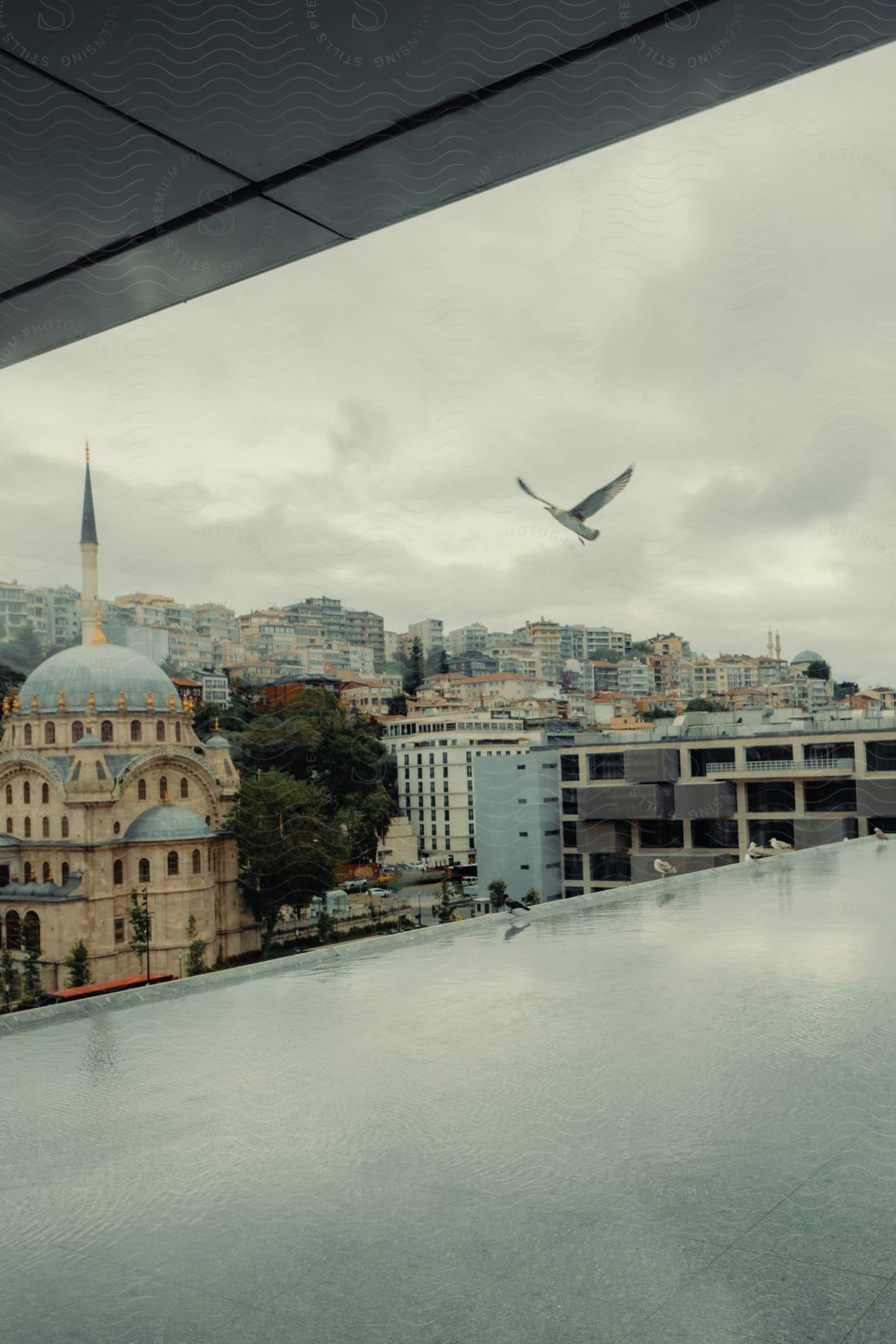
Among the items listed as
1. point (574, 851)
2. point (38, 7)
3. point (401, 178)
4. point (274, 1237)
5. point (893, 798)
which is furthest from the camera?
point (574, 851)

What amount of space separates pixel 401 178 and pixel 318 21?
7.0 inches

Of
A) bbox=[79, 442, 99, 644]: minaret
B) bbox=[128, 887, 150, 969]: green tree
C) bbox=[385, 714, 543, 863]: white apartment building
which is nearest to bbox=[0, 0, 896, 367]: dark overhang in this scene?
bbox=[79, 442, 99, 644]: minaret

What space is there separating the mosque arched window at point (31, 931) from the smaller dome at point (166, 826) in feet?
→ 3.51

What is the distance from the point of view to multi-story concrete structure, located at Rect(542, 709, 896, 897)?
9102 millimetres

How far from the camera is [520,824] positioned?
10.9 meters

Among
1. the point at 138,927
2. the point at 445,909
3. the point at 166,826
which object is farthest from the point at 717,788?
the point at 138,927

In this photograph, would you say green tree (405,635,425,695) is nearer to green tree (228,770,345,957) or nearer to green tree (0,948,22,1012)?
green tree (228,770,345,957)

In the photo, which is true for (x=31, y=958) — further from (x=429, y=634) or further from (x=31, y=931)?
(x=429, y=634)

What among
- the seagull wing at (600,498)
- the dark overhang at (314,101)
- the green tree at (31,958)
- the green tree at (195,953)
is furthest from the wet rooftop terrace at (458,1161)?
the green tree at (31,958)

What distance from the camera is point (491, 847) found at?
10.9 meters

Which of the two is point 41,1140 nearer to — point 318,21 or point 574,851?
point 318,21

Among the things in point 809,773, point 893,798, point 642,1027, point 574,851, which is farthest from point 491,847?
point 642,1027

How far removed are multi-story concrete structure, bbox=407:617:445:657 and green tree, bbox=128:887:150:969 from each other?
5.23 meters

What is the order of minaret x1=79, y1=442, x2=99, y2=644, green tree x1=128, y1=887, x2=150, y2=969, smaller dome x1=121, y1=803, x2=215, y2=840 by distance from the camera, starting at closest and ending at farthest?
1. minaret x1=79, y1=442, x2=99, y2=644
2. green tree x1=128, y1=887, x2=150, y2=969
3. smaller dome x1=121, y1=803, x2=215, y2=840
